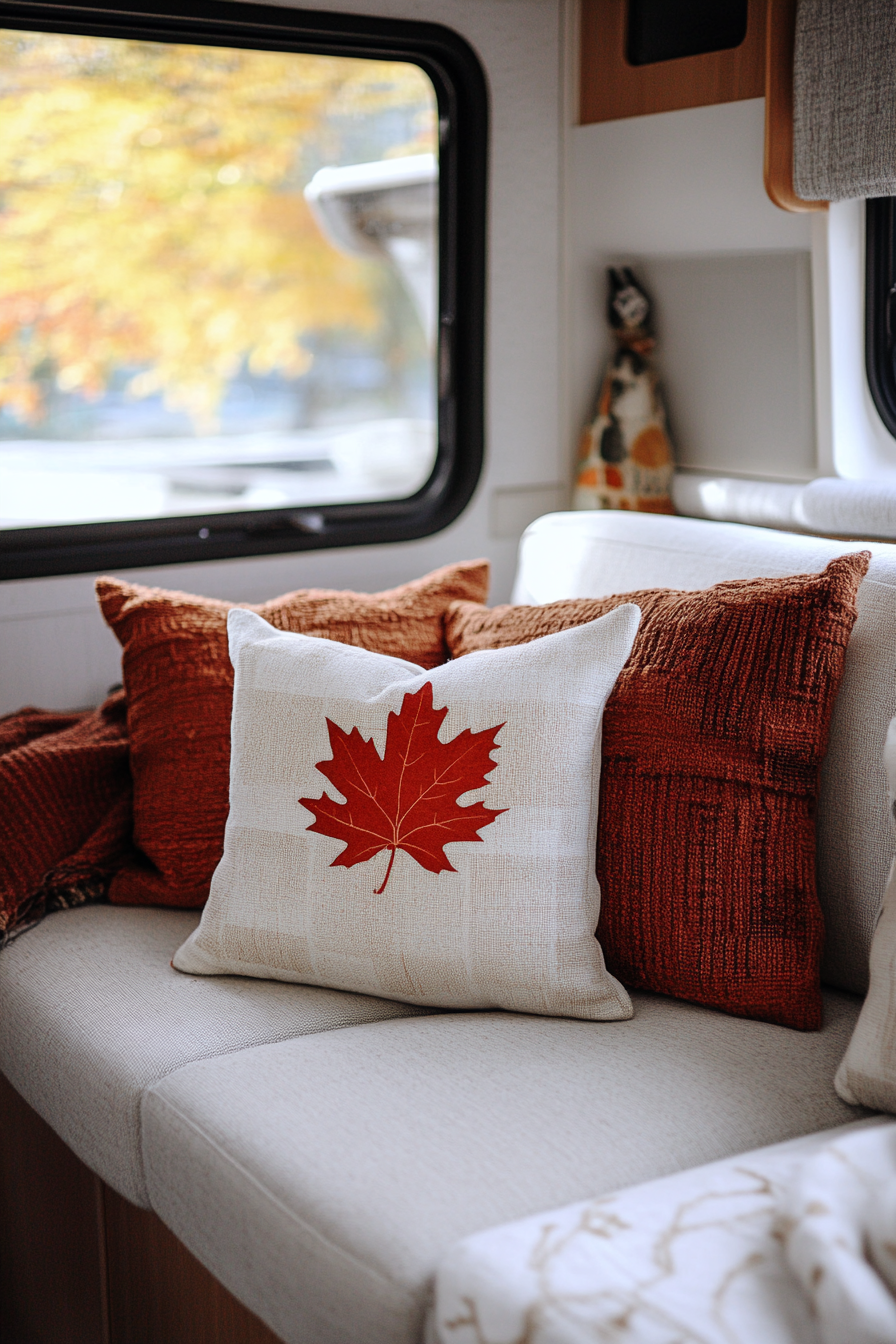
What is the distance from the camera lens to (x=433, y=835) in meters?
1.29

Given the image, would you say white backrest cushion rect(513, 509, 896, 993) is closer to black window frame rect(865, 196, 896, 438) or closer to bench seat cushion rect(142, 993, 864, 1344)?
bench seat cushion rect(142, 993, 864, 1344)

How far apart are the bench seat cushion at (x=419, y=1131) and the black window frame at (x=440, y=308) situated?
103 centimetres

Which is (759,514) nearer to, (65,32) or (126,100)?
(65,32)

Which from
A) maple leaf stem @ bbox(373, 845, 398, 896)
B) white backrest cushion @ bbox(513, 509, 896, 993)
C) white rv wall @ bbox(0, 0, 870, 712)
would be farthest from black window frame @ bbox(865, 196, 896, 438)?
maple leaf stem @ bbox(373, 845, 398, 896)

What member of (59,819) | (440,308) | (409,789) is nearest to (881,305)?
(440,308)

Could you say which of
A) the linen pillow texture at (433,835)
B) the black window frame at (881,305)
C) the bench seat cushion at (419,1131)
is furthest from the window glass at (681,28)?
the bench seat cushion at (419,1131)

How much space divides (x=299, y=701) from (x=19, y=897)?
486 millimetres

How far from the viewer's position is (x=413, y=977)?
4.28 ft

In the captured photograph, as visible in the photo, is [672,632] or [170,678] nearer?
[672,632]

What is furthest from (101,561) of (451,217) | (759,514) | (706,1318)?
(706,1318)

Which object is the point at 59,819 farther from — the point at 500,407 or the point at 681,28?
the point at 681,28

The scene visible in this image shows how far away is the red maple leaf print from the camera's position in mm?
1288

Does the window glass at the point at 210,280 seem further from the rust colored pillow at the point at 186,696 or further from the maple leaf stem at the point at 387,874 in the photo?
the maple leaf stem at the point at 387,874

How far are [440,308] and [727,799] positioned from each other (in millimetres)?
1309
